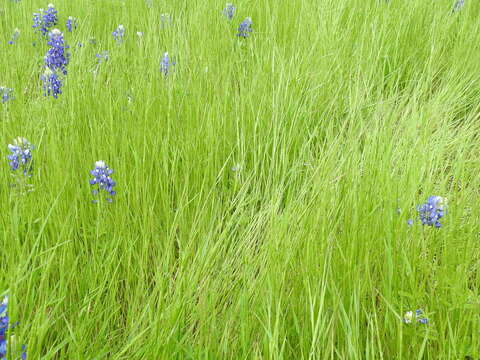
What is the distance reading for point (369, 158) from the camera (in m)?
1.82

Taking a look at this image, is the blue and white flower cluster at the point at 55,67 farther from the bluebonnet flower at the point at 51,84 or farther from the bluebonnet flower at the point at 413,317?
the bluebonnet flower at the point at 413,317

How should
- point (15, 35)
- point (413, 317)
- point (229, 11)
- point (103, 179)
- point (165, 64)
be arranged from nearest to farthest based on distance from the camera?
point (413, 317), point (103, 179), point (165, 64), point (15, 35), point (229, 11)

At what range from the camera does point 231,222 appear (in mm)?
1554

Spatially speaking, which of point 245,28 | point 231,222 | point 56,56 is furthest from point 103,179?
point 245,28

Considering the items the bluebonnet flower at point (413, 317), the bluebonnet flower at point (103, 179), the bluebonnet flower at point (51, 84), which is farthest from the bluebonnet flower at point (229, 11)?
the bluebonnet flower at point (413, 317)

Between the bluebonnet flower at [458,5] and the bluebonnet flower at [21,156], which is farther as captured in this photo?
the bluebonnet flower at [458,5]

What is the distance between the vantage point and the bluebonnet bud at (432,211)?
4.95 ft

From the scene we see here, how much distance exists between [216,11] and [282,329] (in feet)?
8.84

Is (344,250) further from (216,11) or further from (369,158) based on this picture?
(216,11)

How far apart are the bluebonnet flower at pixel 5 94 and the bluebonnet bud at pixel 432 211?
190 cm

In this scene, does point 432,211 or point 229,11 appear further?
point 229,11

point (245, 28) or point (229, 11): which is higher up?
point (229, 11)

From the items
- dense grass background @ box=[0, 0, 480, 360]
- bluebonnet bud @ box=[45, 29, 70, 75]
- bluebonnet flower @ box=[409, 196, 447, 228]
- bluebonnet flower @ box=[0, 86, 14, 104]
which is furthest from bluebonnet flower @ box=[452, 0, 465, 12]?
bluebonnet flower @ box=[0, 86, 14, 104]

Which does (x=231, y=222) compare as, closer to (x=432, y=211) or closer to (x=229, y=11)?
(x=432, y=211)
